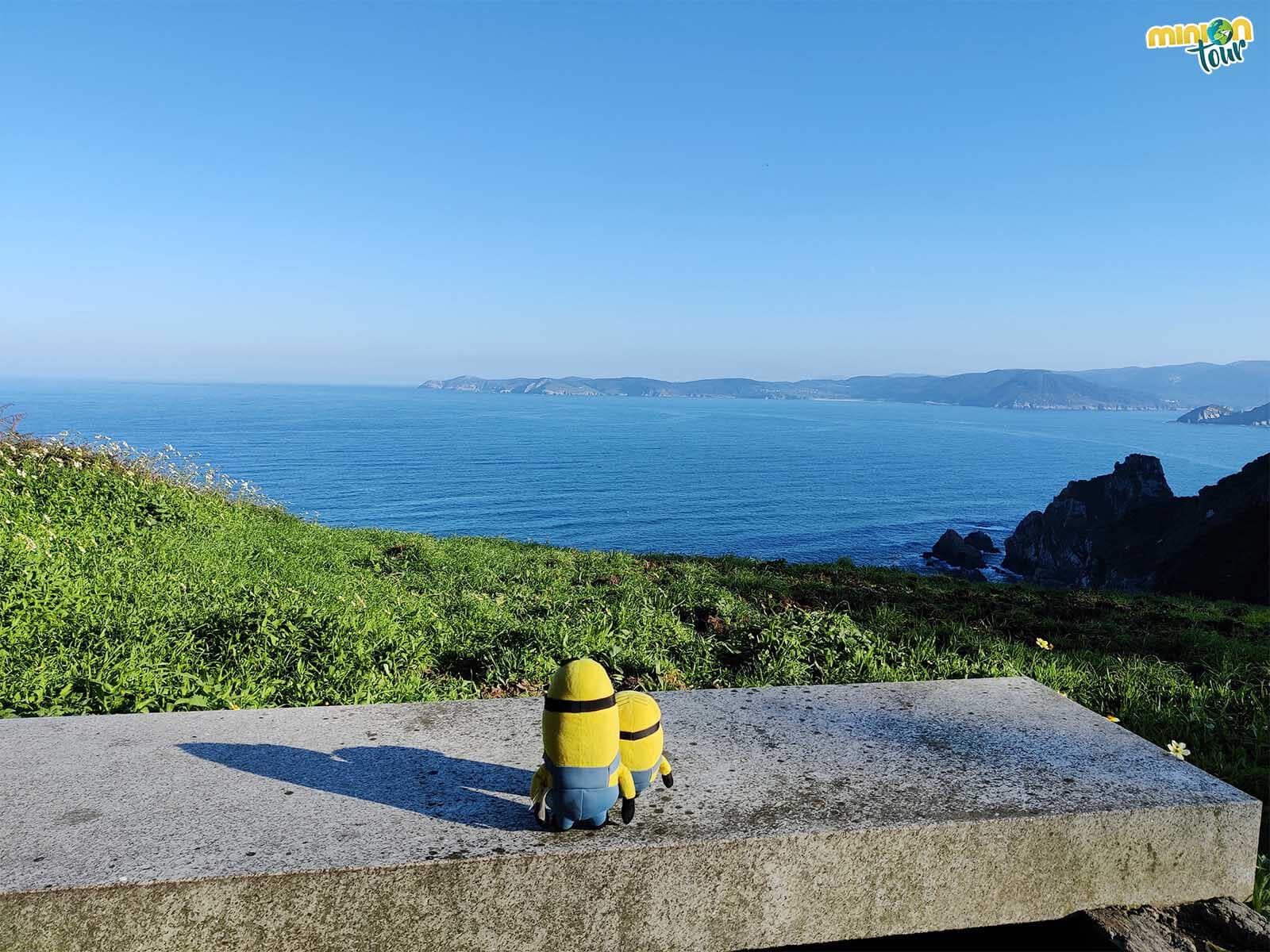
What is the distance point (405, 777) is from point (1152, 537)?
4061 cm

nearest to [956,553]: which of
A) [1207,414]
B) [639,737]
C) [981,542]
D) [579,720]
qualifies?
[981,542]

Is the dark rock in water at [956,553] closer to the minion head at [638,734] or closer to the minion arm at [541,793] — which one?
the minion head at [638,734]

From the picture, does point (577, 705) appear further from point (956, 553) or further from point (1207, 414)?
point (1207, 414)

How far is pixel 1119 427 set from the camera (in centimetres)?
16875

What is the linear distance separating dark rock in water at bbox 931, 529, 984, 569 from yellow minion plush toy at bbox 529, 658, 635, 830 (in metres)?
40.7

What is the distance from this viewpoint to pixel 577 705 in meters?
2.34

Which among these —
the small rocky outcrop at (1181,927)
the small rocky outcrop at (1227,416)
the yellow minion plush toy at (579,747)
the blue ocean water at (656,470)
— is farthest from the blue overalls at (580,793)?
the small rocky outcrop at (1227,416)

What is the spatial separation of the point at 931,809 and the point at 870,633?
3967 mm

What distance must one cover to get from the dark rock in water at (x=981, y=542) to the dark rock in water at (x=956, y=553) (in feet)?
10.3

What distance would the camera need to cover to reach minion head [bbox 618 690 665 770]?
2.55 metres

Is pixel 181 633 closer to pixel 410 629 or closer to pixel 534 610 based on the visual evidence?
pixel 410 629

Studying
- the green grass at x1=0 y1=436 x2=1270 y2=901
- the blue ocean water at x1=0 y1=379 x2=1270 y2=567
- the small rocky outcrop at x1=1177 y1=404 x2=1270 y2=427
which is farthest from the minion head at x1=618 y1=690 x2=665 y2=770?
the small rocky outcrop at x1=1177 y1=404 x2=1270 y2=427

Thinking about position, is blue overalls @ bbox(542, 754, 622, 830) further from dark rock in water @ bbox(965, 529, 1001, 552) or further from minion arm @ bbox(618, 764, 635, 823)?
dark rock in water @ bbox(965, 529, 1001, 552)

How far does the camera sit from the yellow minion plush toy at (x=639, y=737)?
101 inches
